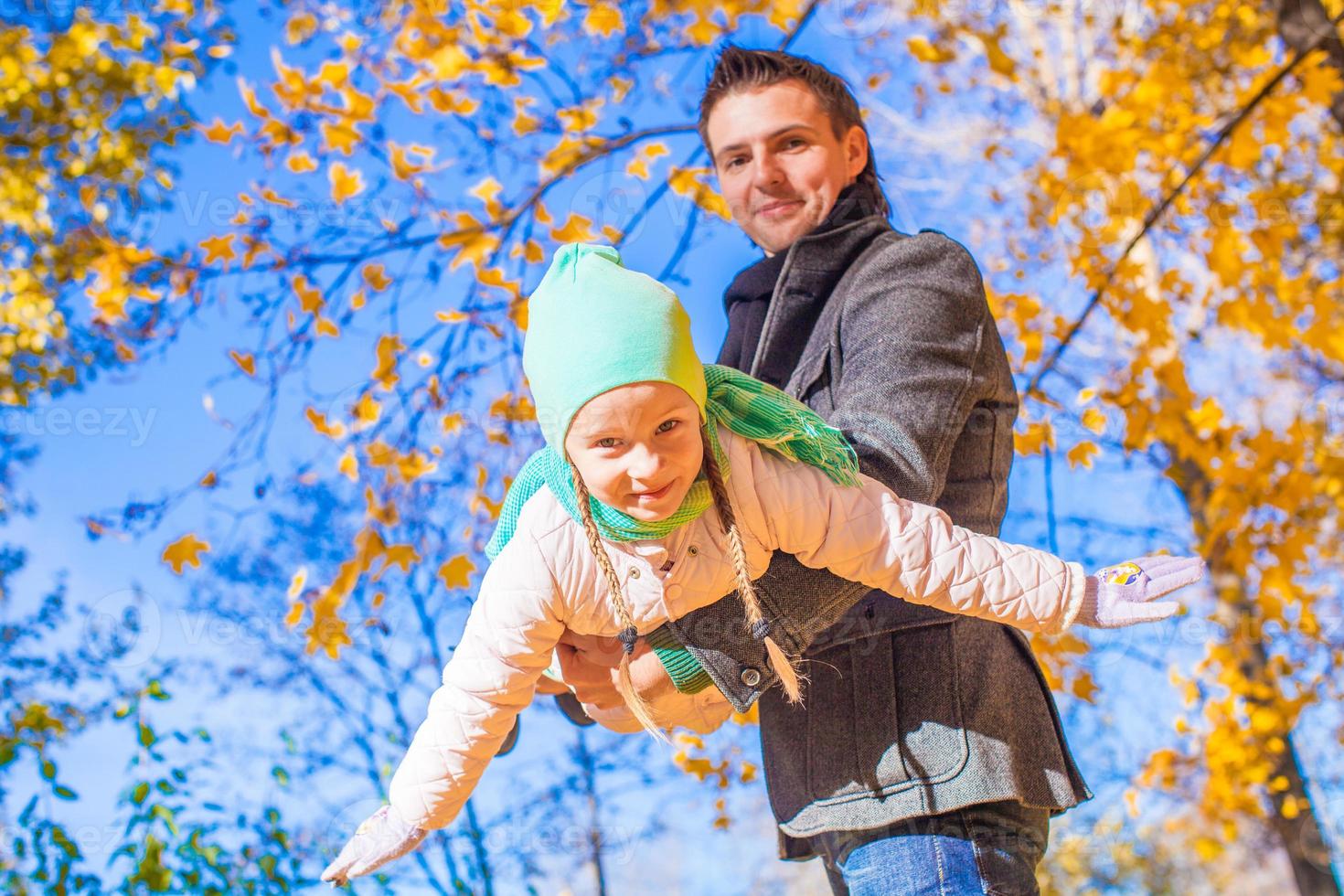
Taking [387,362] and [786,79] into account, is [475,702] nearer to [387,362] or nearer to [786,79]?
[786,79]

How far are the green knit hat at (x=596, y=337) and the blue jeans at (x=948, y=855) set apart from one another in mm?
531

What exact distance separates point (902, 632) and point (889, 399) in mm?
274

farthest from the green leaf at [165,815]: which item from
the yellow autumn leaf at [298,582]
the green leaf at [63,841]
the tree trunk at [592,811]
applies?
the tree trunk at [592,811]

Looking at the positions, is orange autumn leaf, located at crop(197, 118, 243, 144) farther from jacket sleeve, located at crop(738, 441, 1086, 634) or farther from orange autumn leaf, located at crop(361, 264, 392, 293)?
jacket sleeve, located at crop(738, 441, 1086, 634)

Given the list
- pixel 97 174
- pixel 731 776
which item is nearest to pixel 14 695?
pixel 97 174

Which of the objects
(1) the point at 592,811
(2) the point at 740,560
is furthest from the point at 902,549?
(1) the point at 592,811

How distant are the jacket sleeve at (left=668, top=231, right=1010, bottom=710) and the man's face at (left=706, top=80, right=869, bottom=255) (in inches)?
7.6

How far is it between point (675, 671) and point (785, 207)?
703 mm

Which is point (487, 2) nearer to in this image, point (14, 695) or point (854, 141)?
point (854, 141)

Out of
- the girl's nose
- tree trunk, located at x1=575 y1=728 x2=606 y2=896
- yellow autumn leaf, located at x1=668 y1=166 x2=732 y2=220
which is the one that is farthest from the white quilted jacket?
tree trunk, located at x1=575 y1=728 x2=606 y2=896

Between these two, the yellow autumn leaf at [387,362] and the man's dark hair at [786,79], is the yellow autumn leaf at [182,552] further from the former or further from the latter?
the man's dark hair at [786,79]

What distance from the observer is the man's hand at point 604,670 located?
1.28 meters

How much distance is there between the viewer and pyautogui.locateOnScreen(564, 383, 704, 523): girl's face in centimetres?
109

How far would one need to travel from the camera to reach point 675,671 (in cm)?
124
